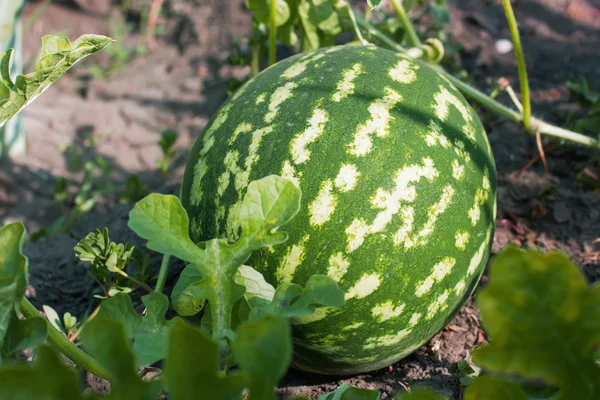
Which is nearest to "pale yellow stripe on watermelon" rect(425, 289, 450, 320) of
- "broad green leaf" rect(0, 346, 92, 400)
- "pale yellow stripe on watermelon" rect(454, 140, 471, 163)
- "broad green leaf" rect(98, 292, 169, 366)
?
"pale yellow stripe on watermelon" rect(454, 140, 471, 163)

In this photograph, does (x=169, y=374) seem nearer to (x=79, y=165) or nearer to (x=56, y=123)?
(x=79, y=165)

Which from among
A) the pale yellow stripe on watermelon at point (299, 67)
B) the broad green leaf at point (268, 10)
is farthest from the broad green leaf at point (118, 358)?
the broad green leaf at point (268, 10)

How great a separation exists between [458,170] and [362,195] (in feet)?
1.01

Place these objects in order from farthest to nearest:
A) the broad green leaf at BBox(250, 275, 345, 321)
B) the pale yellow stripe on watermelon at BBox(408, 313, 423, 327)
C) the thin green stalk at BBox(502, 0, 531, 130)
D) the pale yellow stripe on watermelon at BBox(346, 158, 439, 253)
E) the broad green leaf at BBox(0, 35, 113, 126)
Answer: the thin green stalk at BBox(502, 0, 531, 130) < the pale yellow stripe on watermelon at BBox(408, 313, 423, 327) < the pale yellow stripe on watermelon at BBox(346, 158, 439, 253) < the broad green leaf at BBox(0, 35, 113, 126) < the broad green leaf at BBox(250, 275, 345, 321)

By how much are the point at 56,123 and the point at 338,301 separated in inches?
122

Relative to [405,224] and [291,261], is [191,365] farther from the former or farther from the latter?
[405,224]

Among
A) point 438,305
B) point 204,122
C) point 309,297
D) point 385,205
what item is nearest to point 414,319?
point 438,305

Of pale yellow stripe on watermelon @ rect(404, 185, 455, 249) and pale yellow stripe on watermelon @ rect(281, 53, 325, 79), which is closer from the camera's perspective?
pale yellow stripe on watermelon @ rect(404, 185, 455, 249)

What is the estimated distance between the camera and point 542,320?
105 centimetres

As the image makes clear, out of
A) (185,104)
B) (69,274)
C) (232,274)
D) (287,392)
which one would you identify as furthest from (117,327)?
(185,104)

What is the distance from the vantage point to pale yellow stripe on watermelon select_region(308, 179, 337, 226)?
1675 mm

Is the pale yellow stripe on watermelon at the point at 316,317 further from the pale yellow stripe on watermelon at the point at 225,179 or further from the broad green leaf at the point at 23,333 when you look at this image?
the broad green leaf at the point at 23,333

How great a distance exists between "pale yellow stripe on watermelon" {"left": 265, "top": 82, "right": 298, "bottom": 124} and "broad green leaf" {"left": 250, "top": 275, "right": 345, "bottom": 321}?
554 mm

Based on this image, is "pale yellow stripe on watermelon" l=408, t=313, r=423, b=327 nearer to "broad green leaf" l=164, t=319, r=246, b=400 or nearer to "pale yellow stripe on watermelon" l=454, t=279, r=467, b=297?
"pale yellow stripe on watermelon" l=454, t=279, r=467, b=297
